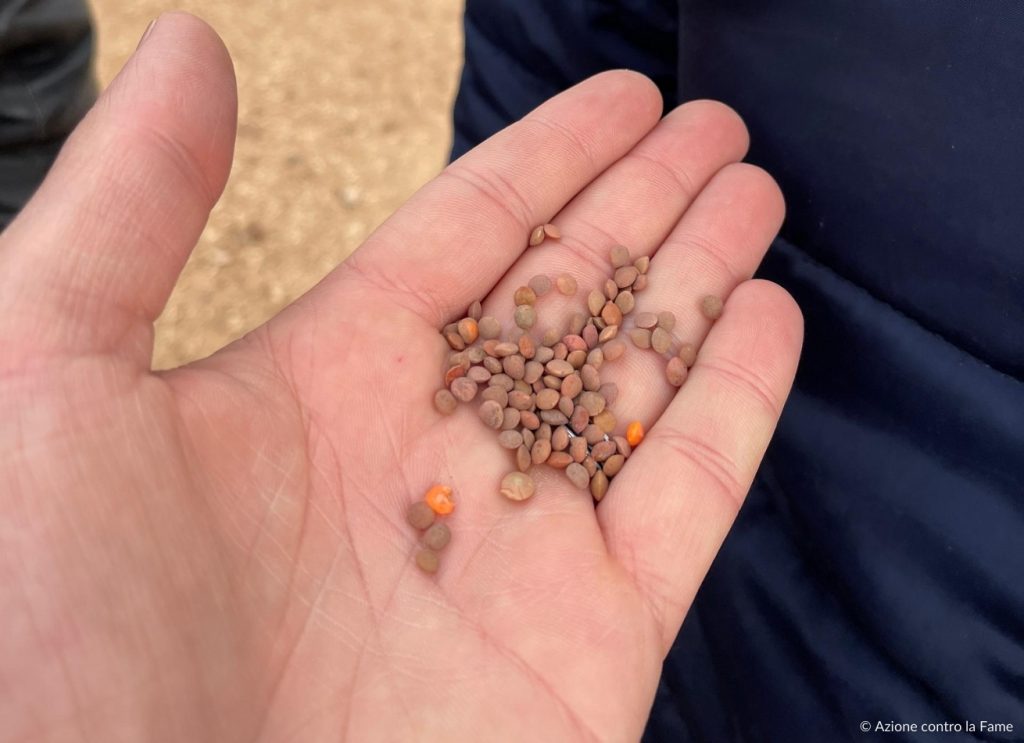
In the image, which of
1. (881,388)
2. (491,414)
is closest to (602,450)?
(491,414)

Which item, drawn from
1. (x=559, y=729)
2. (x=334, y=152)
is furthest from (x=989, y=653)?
(x=334, y=152)

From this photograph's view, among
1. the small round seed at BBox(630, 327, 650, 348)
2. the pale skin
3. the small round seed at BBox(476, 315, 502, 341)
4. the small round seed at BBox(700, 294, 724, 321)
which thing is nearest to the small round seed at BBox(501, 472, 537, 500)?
the pale skin

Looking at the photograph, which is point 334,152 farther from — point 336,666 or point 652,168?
point 336,666

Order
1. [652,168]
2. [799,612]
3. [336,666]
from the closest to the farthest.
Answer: [336,666] < [799,612] < [652,168]

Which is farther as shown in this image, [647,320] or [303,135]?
[303,135]

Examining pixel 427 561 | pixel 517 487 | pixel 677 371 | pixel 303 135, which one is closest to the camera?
pixel 427 561

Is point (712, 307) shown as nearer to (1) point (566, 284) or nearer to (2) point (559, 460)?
(1) point (566, 284)

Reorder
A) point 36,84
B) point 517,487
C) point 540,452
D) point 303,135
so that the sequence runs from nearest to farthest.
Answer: point 517,487 < point 540,452 < point 36,84 < point 303,135
